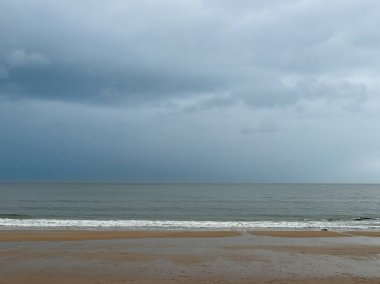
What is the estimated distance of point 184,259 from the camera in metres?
16.9

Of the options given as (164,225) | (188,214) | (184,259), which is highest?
(184,259)

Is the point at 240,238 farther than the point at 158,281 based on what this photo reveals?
Yes

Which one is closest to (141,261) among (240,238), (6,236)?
(240,238)

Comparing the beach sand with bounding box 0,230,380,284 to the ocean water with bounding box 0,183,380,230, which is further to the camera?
the ocean water with bounding box 0,183,380,230

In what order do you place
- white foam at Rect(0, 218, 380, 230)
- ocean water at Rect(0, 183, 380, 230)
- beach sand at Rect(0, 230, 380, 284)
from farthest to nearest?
1. ocean water at Rect(0, 183, 380, 230)
2. white foam at Rect(0, 218, 380, 230)
3. beach sand at Rect(0, 230, 380, 284)

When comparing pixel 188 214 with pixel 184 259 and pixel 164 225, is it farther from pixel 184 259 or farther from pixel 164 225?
pixel 184 259

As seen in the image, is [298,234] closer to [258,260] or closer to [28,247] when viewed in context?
[258,260]

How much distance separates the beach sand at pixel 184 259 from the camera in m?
13.5

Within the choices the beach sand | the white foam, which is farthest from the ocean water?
the beach sand

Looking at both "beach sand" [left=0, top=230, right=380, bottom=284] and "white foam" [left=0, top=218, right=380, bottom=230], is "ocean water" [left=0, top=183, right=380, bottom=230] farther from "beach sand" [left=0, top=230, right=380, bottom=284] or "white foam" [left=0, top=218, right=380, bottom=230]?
"beach sand" [left=0, top=230, right=380, bottom=284]

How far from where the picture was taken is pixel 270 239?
24688 millimetres

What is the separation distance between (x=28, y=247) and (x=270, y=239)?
1382 cm

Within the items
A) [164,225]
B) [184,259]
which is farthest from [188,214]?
[184,259]

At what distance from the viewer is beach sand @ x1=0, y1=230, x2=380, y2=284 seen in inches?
533
